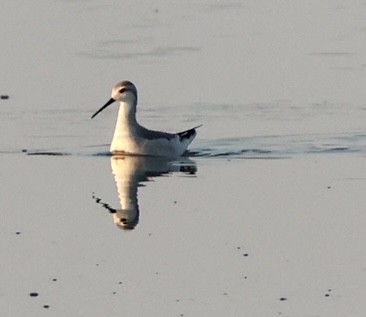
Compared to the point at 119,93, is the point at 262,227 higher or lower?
lower

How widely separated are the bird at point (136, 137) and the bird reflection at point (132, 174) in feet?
0.35

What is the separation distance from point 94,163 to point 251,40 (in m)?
8.33

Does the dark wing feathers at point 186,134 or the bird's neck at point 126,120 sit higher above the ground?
the bird's neck at point 126,120

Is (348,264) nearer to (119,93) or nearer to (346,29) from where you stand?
(119,93)

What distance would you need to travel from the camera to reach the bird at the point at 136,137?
21000mm

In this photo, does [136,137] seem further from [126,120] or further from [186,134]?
[186,134]

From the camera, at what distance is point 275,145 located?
21.1m

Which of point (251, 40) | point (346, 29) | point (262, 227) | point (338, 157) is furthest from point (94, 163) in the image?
point (346, 29)

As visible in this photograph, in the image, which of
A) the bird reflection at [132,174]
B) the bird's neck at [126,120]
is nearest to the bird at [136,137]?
the bird's neck at [126,120]

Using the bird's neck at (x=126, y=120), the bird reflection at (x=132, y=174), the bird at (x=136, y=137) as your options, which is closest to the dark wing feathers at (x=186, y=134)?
the bird at (x=136, y=137)

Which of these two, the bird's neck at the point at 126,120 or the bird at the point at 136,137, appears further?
the bird's neck at the point at 126,120

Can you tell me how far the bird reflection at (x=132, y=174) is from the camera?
54.8 feet

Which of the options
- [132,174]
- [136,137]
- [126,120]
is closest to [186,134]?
[136,137]

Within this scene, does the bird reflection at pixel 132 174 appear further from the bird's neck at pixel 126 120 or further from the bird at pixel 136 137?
the bird's neck at pixel 126 120
